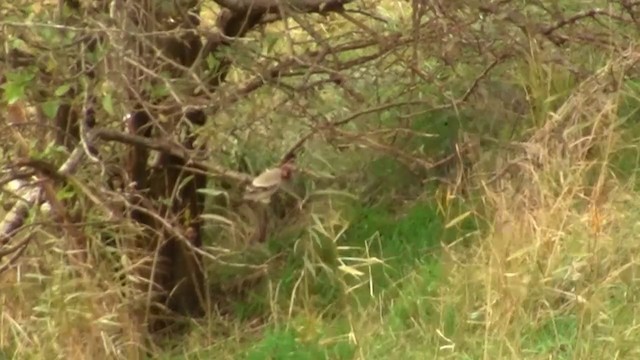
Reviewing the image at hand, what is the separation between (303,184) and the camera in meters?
3.91

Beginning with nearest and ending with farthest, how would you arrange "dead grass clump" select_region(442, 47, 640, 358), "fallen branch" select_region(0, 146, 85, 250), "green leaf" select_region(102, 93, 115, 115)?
"green leaf" select_region(102, 93, 115, 115) → "dead grass clump" select_region(442, 47, 640, 358) → "fallen branch" select_region(0, 146, 85, 250)

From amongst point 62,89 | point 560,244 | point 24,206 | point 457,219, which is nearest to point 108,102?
point 62,89

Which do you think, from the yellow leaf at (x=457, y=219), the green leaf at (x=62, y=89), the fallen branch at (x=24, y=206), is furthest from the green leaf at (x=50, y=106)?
the yellow leaf at (x=457, y=219)

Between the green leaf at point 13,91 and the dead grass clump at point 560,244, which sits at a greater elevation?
the green leaf at point 13,91

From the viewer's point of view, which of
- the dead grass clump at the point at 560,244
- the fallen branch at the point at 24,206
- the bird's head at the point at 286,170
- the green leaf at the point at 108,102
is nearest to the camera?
the green leaf at the point at 108,102

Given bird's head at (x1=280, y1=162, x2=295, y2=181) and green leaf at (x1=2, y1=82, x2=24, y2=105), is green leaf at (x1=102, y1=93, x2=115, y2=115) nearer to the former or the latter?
green leaf at (x1=2, y1=82, x2=24, y2=105)

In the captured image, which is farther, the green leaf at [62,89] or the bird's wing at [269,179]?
the bird's wing at [269,179]

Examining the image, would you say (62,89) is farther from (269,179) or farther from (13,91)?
(269,179)

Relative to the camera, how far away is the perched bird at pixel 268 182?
11.1 ft

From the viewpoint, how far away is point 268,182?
134 inches

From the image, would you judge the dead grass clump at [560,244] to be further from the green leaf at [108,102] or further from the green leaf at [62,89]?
the green leaf at [62,89]

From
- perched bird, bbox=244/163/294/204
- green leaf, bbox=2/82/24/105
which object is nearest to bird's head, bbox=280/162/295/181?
perched bird, bbox=244/163/294/204

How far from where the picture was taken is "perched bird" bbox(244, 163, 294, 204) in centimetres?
338

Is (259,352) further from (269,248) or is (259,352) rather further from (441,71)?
(441,71)
